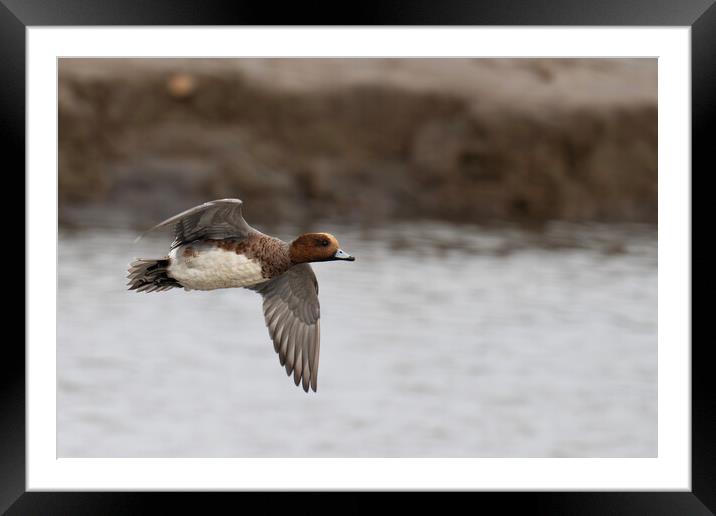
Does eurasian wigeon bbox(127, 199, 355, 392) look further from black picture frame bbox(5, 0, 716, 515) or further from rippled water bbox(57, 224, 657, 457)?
rippled water bbox(57, 224, 657, 457)

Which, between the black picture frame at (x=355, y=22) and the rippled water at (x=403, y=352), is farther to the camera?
the rippled water at (x=403, y=352)

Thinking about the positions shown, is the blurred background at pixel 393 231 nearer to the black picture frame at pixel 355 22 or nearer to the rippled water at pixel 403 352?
the rippled water at pixel 403 352

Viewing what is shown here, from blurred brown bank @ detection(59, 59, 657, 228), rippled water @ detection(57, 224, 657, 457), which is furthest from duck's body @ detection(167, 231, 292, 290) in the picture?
blurred brown bank @ detection(59, 59, 657, 228)

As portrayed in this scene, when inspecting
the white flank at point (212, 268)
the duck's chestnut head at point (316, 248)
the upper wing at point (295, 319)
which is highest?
the duck's chestnut head at point (316, 248)

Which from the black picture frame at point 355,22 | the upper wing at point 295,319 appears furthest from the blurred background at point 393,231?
the black picture frame at point 355,22

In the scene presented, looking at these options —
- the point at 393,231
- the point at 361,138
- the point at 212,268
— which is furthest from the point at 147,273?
the point at 393,231

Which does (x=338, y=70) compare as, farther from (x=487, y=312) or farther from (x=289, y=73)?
(x=487, y=312)
